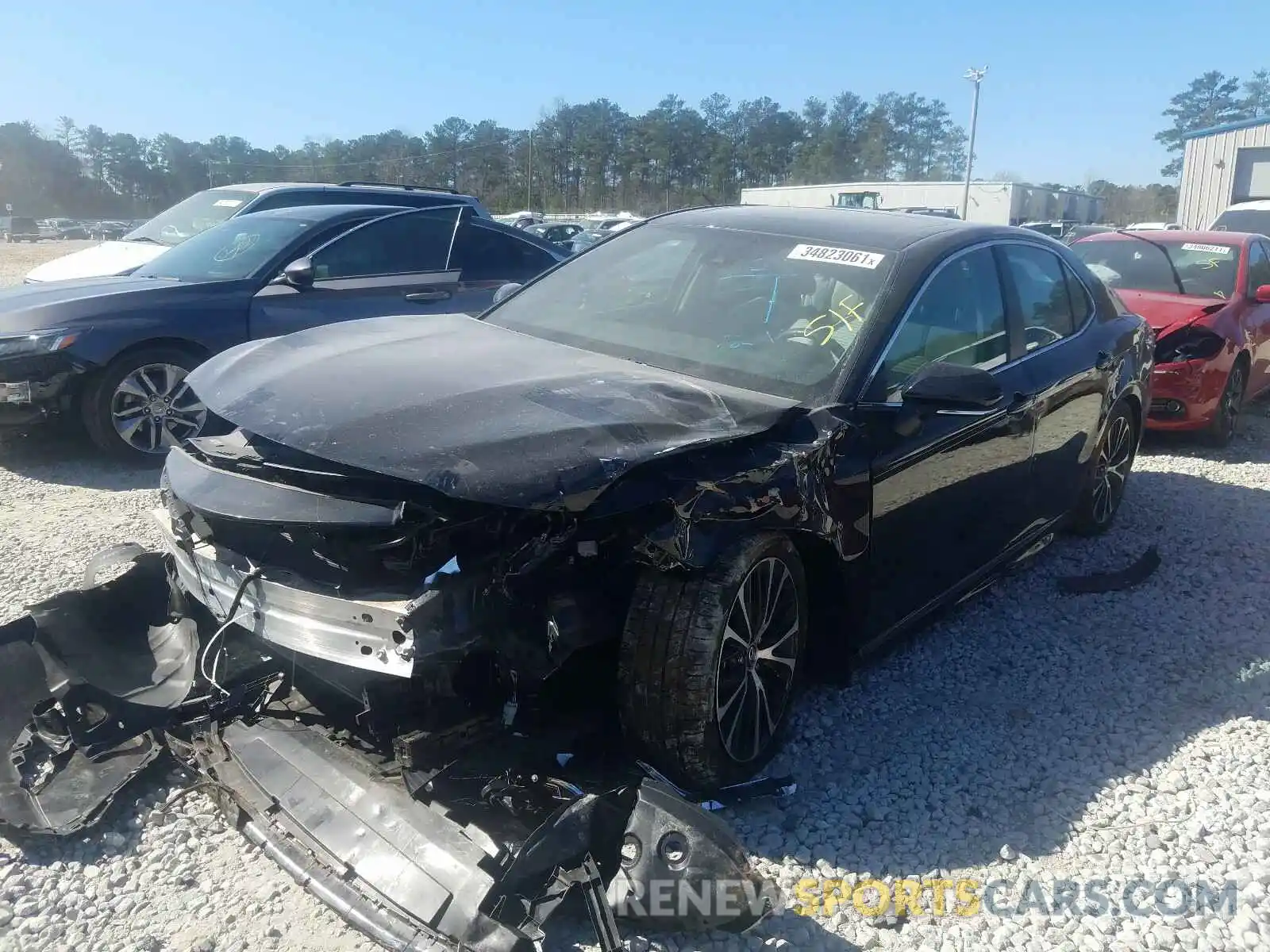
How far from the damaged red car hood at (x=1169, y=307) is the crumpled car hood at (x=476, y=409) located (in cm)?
577

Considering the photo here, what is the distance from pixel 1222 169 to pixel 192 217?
32199 mm

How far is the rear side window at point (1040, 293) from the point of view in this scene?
4.27 metres

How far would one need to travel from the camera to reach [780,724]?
10.3 feet

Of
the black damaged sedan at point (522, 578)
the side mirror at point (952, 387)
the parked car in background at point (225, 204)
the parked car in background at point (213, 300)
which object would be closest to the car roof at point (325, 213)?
the parked car in background at point (213, 300)

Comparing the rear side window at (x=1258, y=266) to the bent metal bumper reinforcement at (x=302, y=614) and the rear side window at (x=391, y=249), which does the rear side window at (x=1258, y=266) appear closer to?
the rear side window at (x=391, y=249)

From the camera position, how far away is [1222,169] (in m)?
31.0

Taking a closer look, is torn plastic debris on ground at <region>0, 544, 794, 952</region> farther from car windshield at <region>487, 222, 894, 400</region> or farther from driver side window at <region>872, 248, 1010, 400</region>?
driver side window at <region>872, 248, 1010, 400</region>

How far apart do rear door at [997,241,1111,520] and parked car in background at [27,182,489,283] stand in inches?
247

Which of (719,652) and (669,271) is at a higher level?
(669,271)

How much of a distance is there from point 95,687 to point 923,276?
309 centimetres

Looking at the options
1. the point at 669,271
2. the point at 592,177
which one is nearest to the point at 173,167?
the point at 592,177

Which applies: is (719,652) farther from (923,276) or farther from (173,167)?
(173,167)

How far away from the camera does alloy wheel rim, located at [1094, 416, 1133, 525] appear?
529cm

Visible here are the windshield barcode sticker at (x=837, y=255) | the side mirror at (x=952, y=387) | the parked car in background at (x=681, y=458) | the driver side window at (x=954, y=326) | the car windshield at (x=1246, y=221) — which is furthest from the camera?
the car windshield at (x=1246, y=221)
